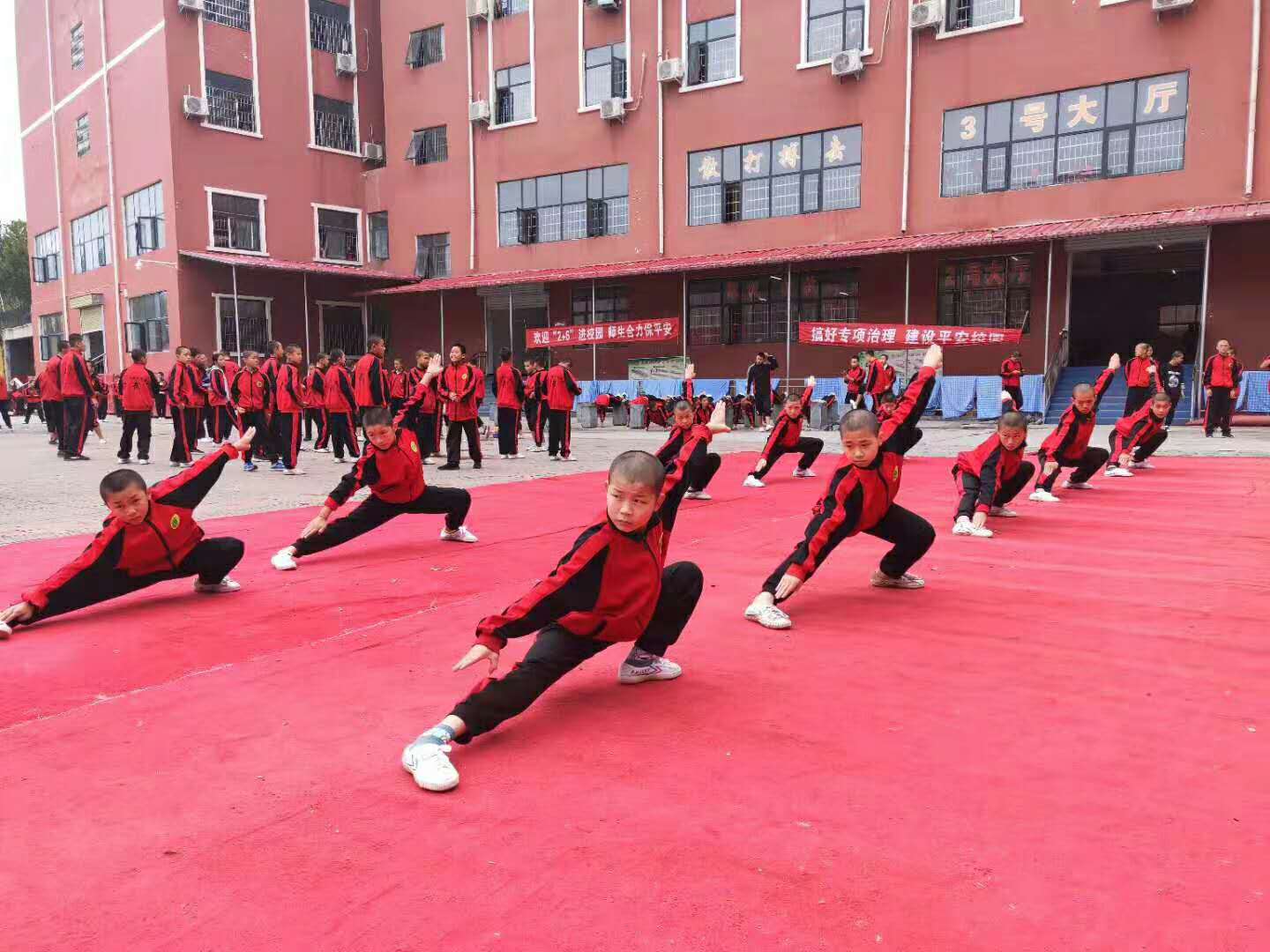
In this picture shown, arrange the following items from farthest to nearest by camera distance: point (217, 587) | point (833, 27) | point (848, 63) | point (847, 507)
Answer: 1. point (833, 27)
2. point (848, 63)
3. point (217, 587)
4. point (847, 507)

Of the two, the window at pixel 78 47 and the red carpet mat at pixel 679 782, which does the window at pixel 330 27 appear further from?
the red carpet mat at pixel 679 782

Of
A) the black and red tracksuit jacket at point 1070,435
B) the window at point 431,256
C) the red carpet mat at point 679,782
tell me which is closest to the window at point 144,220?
the window at point 431,256

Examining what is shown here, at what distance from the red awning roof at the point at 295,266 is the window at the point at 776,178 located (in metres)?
9.77

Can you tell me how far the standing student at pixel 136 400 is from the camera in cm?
1259

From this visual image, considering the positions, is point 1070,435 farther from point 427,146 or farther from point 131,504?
point 427,146

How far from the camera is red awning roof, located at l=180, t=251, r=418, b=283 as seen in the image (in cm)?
2419

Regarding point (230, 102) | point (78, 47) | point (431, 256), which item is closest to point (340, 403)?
point (431, 256)

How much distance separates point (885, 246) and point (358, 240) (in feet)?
56.0

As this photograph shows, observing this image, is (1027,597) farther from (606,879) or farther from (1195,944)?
(606,879)

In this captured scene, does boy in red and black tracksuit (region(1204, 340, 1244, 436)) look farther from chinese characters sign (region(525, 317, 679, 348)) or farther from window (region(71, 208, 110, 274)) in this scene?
window (region(71, 208, 110, 274))

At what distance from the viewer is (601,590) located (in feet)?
10.4

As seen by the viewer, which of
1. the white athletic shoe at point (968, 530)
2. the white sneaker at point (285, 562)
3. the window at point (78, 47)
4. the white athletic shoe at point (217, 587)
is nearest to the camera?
the white athletic shoe at point (217, 587)

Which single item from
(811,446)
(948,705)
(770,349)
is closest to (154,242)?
(770,349)

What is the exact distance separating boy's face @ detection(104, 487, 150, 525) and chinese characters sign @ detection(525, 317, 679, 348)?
17769 millimetres
